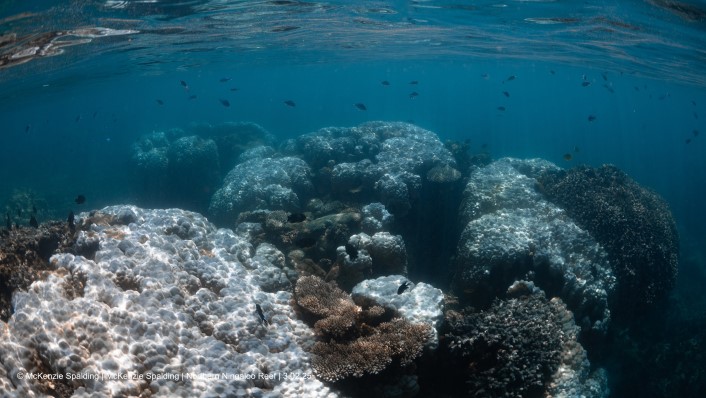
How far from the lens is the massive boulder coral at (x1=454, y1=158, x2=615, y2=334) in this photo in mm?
9398

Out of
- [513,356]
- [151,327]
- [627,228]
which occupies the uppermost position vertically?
[151,327]

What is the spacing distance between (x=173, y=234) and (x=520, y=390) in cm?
684

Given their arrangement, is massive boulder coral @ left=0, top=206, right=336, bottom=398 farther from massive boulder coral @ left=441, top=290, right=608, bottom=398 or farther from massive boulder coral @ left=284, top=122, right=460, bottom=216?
massive boulder coral @ left=284, top=122, right=460, bottom=216

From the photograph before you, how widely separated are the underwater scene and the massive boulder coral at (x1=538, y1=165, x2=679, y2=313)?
2.8 inches

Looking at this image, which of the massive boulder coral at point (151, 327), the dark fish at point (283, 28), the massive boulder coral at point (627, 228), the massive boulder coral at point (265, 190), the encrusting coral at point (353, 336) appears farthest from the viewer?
the dark fish at point (283, 28)

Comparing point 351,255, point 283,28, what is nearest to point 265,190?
point 351,255

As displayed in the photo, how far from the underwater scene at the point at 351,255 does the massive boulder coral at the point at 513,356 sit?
3 centimetres

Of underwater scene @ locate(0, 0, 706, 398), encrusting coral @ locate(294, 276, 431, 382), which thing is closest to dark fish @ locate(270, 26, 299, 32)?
underwater scene @ locate(0, 0, 706, 398)

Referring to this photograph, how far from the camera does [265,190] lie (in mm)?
13945

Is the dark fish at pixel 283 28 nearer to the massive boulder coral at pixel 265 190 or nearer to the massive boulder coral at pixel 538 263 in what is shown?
the massive boulder coral at pixel 265 190

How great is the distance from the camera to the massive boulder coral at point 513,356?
253 inches

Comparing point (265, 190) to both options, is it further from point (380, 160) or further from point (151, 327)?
point (151, 327)

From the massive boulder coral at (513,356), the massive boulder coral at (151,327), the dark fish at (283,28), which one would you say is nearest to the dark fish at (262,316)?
the massive boulder coral at (151,327)

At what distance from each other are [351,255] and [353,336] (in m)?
1.92
